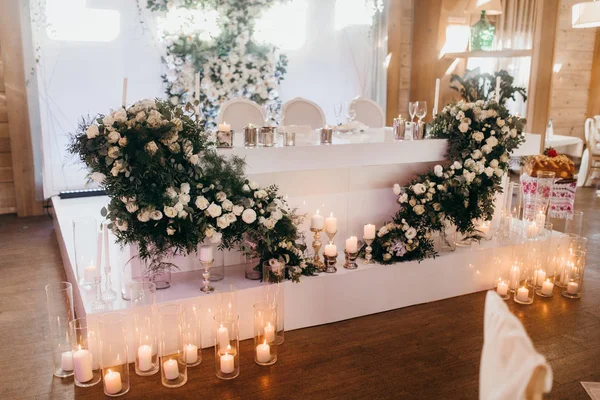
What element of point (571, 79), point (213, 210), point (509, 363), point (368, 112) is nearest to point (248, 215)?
point (213, 210)

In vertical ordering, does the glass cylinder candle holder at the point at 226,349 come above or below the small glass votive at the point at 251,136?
below

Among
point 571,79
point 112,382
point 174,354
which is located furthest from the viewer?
point 571,79

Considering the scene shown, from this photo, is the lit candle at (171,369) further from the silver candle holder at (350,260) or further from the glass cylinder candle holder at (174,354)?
the silver candle holder at (350,260)

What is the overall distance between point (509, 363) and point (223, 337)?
4.62 ft

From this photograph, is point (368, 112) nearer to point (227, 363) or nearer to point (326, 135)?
point (326, 135)

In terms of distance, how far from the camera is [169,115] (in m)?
2.66

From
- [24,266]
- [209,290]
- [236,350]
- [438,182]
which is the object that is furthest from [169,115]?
[24,266]

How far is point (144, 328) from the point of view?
8.12 feet

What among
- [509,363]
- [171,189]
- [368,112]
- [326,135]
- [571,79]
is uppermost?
[571,79]

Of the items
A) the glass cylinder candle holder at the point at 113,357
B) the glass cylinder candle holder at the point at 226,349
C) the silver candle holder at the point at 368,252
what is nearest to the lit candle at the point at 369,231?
the silver candle holder at the point at 368,252

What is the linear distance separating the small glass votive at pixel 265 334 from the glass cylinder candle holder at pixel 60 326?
0.83 metres

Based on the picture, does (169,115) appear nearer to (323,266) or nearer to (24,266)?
(323,266)

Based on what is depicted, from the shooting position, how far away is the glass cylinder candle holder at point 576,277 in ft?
11.3

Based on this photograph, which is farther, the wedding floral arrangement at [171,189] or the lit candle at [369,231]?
the lit candle at [369,231]
